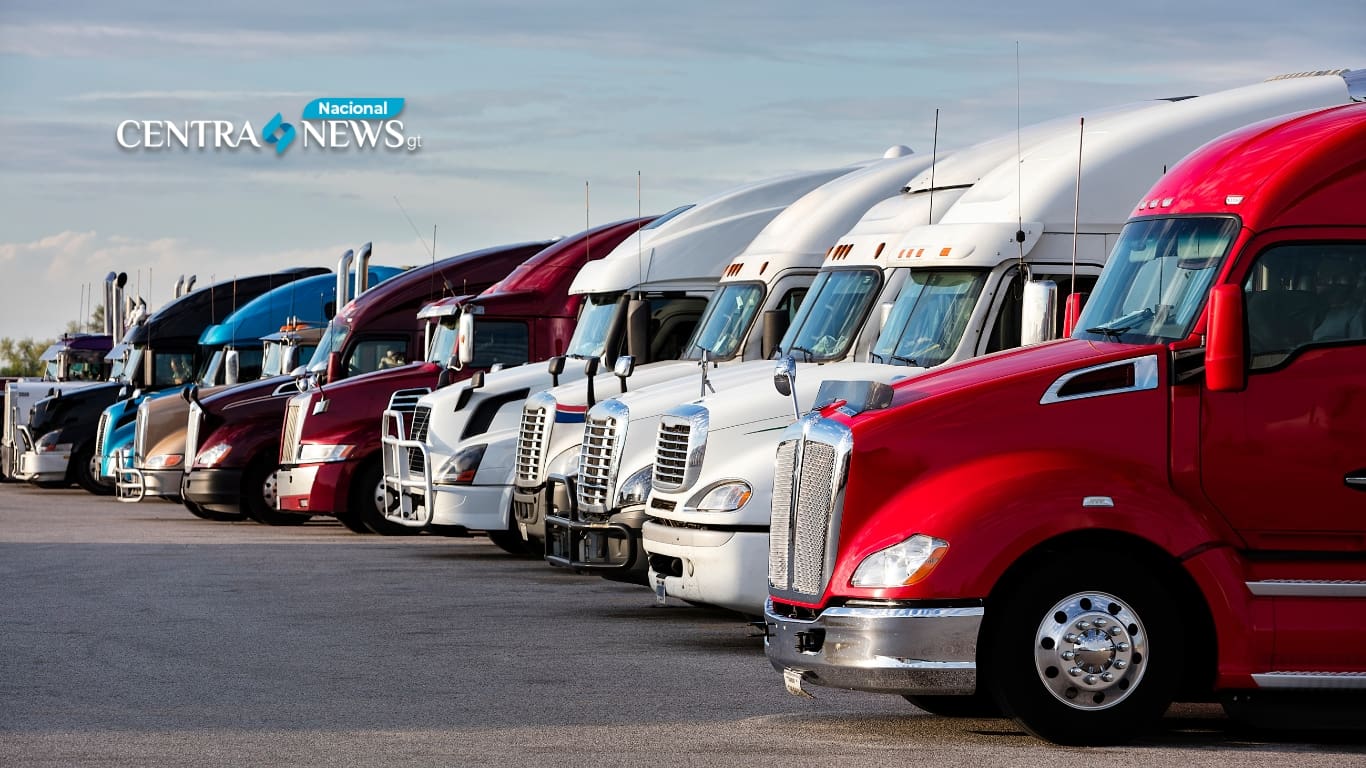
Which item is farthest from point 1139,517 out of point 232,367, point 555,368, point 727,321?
point 232,367

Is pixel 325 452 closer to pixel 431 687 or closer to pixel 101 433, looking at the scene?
pixel 101 433

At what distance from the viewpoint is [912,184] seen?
1606cm

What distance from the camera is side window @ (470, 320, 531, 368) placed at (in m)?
21.6

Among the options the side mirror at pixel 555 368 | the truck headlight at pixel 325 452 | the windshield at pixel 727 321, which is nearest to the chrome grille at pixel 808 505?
the windshield at pixel 727 321

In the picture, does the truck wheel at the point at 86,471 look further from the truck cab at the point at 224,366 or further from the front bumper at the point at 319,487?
the front bumper at the point at 319,487

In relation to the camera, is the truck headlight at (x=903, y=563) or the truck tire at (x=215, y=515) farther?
the truck tire at (x=215, y=515)

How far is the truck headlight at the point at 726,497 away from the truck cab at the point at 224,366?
600 inches

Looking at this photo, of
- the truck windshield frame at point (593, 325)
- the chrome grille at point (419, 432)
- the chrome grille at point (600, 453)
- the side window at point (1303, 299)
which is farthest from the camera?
the truck windshield frame at point (593, 325)

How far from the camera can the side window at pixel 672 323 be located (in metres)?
18.5

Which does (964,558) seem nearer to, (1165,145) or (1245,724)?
(1245,724)

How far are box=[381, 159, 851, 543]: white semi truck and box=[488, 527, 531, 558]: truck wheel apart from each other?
0.02 m

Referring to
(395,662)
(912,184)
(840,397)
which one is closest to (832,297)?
(912,184)

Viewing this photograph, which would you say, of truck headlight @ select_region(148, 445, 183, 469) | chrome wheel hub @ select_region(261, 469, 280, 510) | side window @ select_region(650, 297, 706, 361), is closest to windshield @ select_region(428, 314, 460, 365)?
chrome wheel hub @ select_region(261, 469, 280, 510)

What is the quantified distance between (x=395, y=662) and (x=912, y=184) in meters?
6.38
